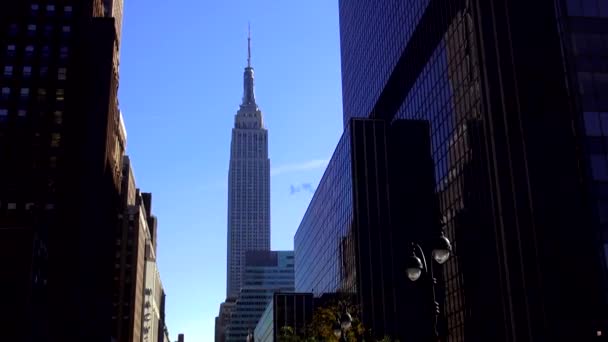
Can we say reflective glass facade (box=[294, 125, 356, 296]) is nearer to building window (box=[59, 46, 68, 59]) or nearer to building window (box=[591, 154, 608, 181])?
building window (box=[59, 46, 68, 59])

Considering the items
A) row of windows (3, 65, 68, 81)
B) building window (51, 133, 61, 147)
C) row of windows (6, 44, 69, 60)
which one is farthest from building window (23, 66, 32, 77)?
building window (51, 133, 61, 147)

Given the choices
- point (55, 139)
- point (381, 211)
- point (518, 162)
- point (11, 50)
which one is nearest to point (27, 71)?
point (11, 50)

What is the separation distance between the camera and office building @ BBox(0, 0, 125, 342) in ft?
400

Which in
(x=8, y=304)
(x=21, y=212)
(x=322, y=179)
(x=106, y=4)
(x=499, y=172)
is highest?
(x=106, y=4)

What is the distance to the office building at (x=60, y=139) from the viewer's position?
12188 centimetres

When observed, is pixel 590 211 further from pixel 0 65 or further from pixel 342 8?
pixel 342 8

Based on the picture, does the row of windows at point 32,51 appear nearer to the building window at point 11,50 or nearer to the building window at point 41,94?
the building window at point 11,50

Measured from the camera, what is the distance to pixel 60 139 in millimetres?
125750

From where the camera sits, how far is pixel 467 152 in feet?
257

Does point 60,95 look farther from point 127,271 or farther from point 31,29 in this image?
point 127,271

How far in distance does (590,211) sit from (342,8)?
364ft

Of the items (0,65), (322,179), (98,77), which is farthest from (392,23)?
(0,65)

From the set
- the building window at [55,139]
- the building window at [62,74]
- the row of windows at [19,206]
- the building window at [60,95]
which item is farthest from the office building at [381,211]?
the row of windows at [19,206]

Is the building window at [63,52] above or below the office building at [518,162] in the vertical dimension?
above
